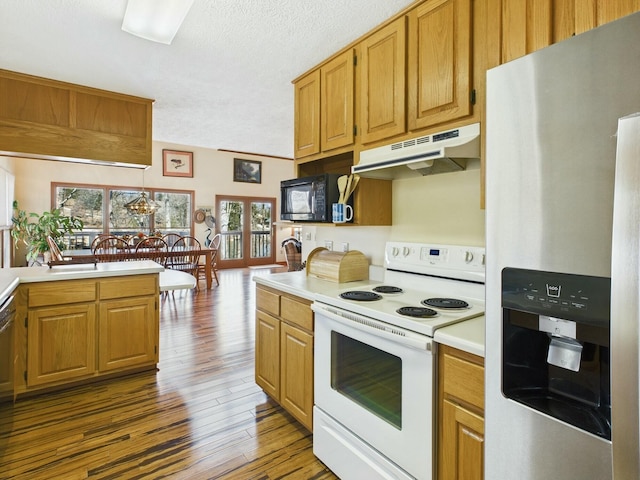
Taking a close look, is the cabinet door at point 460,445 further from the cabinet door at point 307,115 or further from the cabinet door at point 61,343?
the cabinet door at point 61,343

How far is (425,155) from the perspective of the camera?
5.33ft

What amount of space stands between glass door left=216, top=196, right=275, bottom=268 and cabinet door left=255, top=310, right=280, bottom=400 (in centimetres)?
676

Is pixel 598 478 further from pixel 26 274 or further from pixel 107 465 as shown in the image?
pixel 26 274

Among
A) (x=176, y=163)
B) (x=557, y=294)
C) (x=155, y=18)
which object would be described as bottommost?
(x=557, y=294)

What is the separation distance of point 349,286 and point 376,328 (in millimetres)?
688

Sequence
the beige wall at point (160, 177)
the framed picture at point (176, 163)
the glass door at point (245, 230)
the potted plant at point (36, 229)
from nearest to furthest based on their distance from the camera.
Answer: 1. the potted plant at point (36, 229)
2. the beige wall at point (160, 177)
3. the framed picture at point (176, 163)
4. the glass door at point (245, 230)

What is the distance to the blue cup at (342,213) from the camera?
2.15m

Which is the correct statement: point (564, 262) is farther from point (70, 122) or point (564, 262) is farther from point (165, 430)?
point (70, 122)

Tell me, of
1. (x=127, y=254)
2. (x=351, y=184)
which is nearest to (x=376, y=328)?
(x=351, y=184)

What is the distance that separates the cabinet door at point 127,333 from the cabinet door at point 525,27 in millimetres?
2893

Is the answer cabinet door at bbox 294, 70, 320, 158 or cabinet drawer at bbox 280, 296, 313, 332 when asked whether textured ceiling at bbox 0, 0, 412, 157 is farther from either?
cabinet drawer at bbox 280, 296, 313, 332

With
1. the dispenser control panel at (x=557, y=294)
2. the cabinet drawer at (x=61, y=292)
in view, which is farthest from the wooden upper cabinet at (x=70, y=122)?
the dispenser control panel at (x=557, y=294)

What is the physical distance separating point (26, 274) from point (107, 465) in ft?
4.95

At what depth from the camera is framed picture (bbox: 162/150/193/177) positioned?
8117mm
